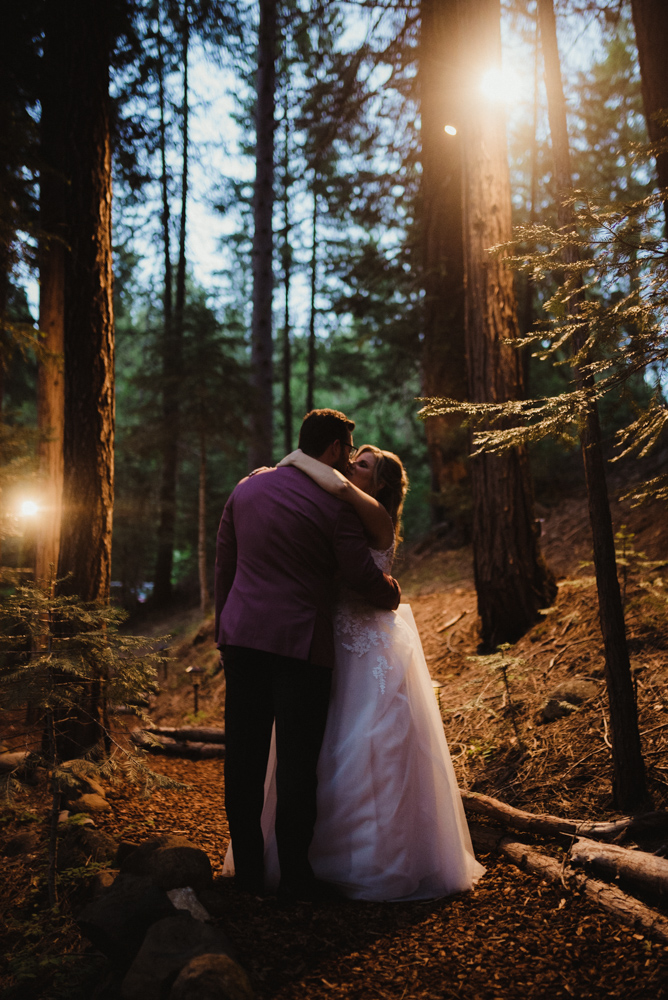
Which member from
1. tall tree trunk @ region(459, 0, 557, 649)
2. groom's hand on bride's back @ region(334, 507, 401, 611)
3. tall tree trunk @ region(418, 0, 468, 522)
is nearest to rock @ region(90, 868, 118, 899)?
groom's hand on bride's back @ region(334, 507, 401, 611)

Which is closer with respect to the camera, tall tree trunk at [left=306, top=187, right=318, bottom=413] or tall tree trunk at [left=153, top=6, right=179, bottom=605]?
tall tree trunk at [left=153, top=6, right=179, bottom=605]

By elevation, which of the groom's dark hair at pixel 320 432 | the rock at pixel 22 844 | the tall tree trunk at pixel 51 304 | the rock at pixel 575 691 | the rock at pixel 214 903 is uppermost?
the tall tree trunk at pixel 51 304

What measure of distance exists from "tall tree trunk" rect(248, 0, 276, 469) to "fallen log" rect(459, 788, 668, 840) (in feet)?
32.1

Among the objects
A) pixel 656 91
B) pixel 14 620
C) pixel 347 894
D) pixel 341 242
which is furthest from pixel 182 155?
pixel 347 894

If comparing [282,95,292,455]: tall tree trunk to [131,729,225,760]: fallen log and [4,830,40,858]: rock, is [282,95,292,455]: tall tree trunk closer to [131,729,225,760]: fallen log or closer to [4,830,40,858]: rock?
[131,729,225,760]: fallen log

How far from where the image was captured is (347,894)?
3.04 m

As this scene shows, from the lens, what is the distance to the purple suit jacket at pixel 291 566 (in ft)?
10.0

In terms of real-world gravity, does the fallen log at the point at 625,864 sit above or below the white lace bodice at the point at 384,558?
below

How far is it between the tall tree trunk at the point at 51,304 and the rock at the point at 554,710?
4.33 m

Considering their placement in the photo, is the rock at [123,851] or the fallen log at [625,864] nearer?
the fallen log at [625,864]

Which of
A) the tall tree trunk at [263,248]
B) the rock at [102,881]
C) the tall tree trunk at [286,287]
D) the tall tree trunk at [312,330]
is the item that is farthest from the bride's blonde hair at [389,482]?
the tall tree trunk at [312,330]

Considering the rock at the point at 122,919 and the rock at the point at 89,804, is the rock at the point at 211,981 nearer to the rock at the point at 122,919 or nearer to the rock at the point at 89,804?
the rock at the point at 122,919

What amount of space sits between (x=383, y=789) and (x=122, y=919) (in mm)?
1286

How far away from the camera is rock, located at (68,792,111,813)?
4172 mm
